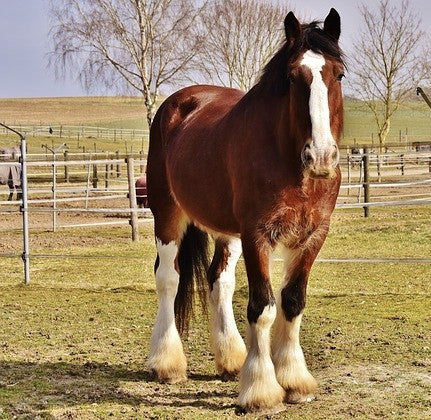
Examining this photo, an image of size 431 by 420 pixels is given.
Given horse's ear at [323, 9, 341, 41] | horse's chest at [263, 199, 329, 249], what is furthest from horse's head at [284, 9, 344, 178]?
horse's chest at [263, 199, 329, 249]

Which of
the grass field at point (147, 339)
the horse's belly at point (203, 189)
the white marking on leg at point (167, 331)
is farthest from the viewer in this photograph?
the white marking on leg at point (167, 331)

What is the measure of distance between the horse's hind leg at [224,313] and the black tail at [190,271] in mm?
217

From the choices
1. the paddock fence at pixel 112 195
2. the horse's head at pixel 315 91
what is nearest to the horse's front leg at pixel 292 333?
the horse's head at pixel 315 91

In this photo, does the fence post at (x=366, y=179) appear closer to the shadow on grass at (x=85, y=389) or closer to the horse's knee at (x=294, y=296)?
the shadow on grass at (x=85, y=389)

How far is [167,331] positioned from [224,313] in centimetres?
38

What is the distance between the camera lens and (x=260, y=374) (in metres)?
3.83

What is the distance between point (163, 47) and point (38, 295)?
57.8 ft

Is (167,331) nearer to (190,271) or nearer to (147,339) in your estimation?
(190,271)

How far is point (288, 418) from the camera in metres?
3.81

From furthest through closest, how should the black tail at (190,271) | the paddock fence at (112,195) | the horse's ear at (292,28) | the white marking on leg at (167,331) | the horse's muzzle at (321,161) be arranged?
the paddock fence at (112,195), the black tail at (190,271), the white marking on leg at (167,331), the horse's ear at (292,28), the horse's muzzle at (321,161)

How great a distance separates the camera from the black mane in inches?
143

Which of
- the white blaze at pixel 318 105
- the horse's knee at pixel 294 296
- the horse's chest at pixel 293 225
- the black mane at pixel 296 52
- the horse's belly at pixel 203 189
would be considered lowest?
the horse's knee at pixel 294 296

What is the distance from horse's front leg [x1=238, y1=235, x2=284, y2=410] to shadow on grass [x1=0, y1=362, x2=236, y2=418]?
252 millimetres

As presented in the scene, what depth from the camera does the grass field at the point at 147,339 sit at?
4020 mm
